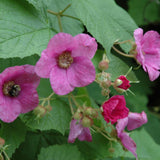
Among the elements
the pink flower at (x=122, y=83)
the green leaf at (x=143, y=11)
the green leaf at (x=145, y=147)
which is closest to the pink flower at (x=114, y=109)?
the pink flower at (x=122, y=83)

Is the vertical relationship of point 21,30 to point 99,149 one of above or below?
above

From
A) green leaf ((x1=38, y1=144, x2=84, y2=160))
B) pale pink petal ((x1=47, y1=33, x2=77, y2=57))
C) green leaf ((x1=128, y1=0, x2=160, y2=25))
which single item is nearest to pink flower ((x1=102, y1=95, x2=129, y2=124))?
pale pink petal ((x1=47, y1=33, x2=77, y2=57))

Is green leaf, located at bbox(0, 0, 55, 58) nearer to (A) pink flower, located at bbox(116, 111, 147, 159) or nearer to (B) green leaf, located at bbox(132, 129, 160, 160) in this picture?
(A) pink flower, located at bbox(116, 111, 147, 159)

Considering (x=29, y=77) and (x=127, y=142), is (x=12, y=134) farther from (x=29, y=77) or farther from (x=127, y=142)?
(x=127, y=142)

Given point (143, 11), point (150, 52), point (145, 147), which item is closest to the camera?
point (150, 52)

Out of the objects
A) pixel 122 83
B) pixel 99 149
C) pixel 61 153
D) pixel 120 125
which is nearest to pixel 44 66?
pixel 122 83

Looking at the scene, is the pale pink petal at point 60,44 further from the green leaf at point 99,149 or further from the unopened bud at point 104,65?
the green leaf at point 99,149
